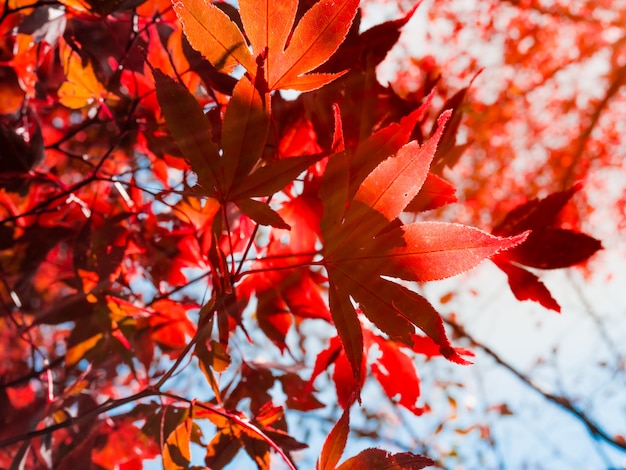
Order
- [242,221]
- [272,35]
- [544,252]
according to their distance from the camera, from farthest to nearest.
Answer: [242,221] < [544,252] < [272,35]

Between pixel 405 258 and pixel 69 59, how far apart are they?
0.67m

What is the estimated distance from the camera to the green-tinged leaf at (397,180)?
1.48 ft

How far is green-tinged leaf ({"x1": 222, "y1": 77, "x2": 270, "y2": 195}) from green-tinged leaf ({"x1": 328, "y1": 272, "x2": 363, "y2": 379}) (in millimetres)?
144

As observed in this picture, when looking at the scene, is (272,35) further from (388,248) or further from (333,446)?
(333,446)

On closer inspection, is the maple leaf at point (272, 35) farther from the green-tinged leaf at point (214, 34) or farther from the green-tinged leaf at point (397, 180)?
the green-tinged leaf at point (397, 180)

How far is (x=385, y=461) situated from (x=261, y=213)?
0.28m

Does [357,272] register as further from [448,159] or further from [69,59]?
[69,59]

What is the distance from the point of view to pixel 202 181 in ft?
1.61

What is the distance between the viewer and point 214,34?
0.47 metres

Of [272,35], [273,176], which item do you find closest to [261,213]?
[273,176]

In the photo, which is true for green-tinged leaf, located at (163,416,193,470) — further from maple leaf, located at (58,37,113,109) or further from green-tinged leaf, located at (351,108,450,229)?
maple leaf, located at (58,37,113,109)

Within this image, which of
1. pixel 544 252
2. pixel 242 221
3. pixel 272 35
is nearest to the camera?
pixel 272 35

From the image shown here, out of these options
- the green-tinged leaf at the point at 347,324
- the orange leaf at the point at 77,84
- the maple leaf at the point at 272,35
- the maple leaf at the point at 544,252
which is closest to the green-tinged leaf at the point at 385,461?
the green-tinged leaf at the point at 347,324

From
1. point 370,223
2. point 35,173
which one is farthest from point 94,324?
point 370,223
